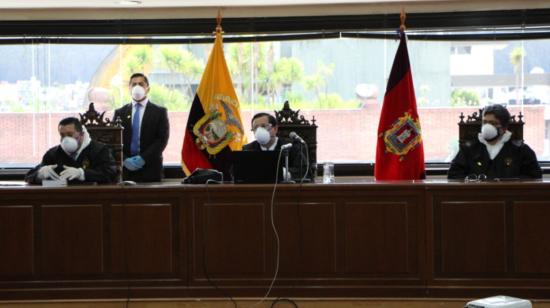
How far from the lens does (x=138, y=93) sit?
6.78 metres

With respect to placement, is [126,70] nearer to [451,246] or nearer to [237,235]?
[237,235]

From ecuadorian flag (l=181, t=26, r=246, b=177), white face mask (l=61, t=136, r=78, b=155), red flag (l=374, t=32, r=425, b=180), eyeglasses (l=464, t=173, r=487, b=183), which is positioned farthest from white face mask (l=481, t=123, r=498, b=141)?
white face mask (l=61, t=136, r=78, b=155)

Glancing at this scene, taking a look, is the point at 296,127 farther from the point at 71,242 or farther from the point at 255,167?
the point at 71,242

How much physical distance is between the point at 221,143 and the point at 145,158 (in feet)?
2.42

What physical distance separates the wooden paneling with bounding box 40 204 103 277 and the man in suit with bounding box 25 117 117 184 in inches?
12.6

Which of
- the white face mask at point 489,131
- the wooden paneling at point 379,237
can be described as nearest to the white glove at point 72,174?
the wooden paneling at point 379,237

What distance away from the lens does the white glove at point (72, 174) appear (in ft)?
19.1

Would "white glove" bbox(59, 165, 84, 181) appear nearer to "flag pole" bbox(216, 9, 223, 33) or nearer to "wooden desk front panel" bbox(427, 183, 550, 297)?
"flag pole" bbox(216, 9, 223, 33)

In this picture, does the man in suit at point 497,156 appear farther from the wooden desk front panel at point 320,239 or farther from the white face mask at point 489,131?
the wooden desk front panel at point 320,239

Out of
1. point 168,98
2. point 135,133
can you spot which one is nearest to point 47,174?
point 135,133

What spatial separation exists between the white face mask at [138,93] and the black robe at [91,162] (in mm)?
835

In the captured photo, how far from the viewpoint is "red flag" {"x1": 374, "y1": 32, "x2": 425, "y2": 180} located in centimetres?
689

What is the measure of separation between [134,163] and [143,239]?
1.29 m

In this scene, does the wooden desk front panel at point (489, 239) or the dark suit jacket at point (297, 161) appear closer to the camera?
the wooden desk front panel at point (489, 239)
